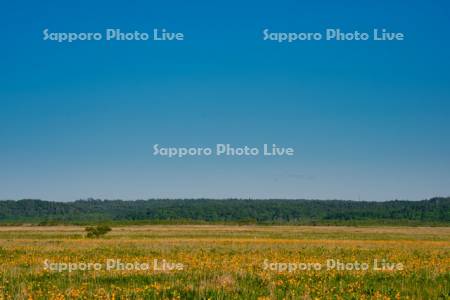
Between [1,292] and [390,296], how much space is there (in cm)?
864

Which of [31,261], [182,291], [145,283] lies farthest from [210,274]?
[31,261]

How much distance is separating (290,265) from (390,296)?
6093mm

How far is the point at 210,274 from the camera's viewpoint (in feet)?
52.0

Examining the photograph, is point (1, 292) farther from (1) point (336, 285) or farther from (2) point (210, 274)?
(1) point (336, 285)

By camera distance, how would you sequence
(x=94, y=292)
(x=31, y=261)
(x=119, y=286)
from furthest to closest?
(x=31, y=261)
(x=119, y=286)
(x=94, y=292)

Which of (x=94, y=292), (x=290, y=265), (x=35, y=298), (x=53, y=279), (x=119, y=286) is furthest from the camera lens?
(x=290, y=265)

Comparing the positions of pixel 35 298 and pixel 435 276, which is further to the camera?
pixel 435 276

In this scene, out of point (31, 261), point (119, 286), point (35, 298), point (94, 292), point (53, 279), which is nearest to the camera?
point (35, 298)

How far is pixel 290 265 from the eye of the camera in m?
18.7

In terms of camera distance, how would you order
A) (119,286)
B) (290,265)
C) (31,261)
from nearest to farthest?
(119,286)
(290,265)
(31,261)

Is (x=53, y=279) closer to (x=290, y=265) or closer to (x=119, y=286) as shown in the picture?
(x=119, y=286)

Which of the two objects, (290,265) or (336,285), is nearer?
(336,285)

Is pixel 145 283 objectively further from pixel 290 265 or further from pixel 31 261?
pixel 31 261

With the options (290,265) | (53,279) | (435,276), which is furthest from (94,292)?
(435,276)
